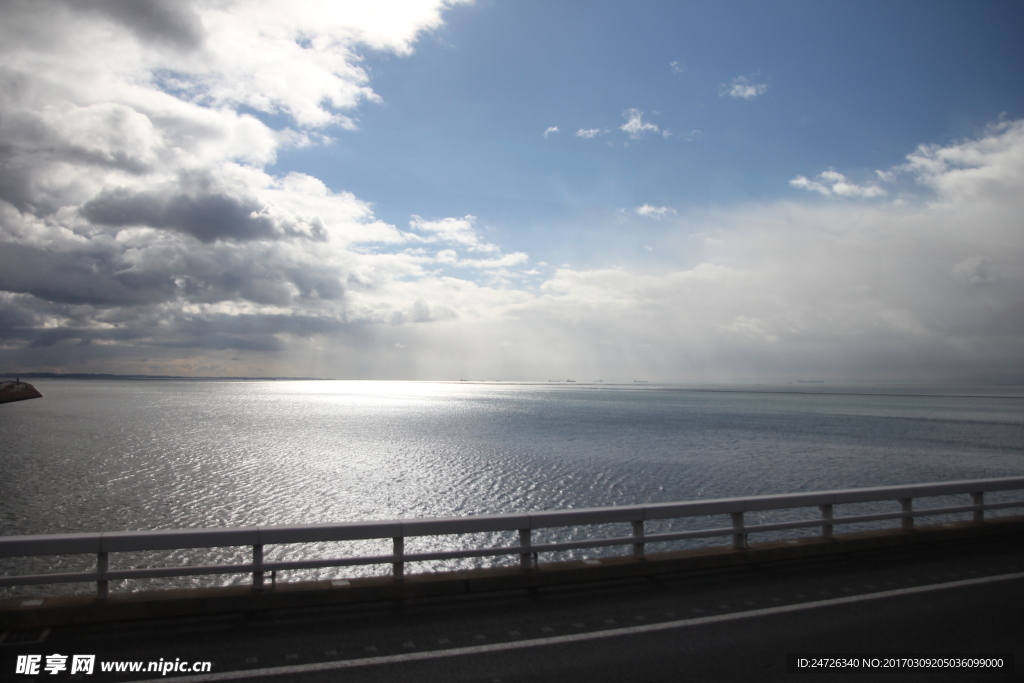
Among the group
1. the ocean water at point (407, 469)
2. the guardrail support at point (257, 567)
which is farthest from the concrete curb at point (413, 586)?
the ocean water at point (407, 469)

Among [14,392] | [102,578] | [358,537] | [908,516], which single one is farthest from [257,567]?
[14,392]

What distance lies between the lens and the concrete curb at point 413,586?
260 inches

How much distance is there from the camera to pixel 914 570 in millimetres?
9234

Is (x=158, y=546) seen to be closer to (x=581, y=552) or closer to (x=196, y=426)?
(x=581, y=552)

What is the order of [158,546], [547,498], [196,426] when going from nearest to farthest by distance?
[158,546], [547,498], [196,426]

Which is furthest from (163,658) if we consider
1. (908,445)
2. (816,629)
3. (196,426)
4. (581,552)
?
(196,426)

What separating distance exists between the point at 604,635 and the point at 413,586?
253 cm

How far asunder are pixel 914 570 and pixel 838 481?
31199mm

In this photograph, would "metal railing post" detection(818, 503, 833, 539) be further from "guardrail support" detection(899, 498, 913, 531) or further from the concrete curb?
"guardrail support" detection(899, 498, 913, 531)

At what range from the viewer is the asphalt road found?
574 cm

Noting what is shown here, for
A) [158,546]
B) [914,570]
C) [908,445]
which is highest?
[158,546]

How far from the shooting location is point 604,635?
21.9ft

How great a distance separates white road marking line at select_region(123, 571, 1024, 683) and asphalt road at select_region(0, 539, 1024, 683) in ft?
0.07

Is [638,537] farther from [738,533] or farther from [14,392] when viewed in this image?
[14,392]
